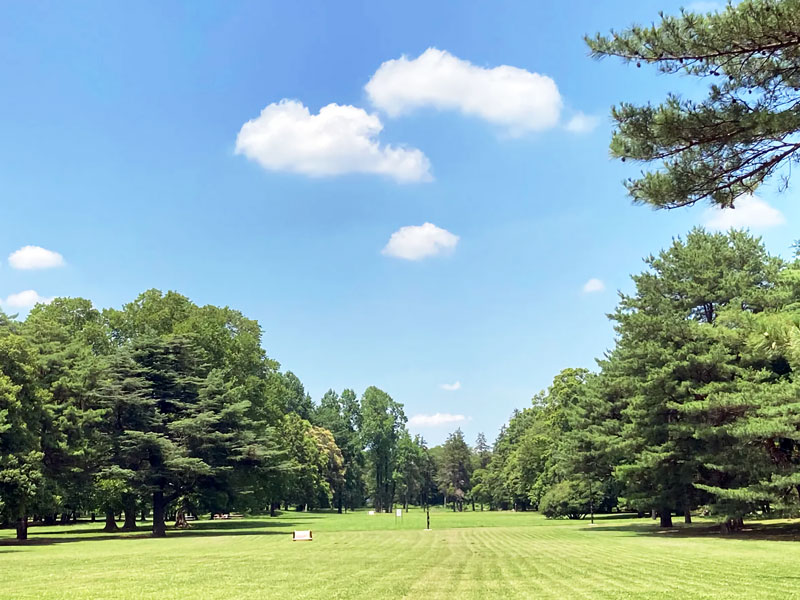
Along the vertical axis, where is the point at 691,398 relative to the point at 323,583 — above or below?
above

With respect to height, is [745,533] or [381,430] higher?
[381,430]

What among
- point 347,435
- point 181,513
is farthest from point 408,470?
point 181,513

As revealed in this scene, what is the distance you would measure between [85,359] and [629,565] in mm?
36490

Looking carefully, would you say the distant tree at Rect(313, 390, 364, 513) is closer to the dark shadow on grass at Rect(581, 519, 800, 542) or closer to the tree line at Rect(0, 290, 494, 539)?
the tree line at Rect(0, 290, 494, 539)

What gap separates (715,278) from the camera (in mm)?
33344

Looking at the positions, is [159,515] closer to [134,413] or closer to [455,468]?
[134,413]

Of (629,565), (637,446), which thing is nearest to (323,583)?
(629,565)

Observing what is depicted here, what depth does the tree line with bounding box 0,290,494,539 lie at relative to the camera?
33.2m

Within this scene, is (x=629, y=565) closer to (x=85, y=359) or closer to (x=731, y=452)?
(x=731, y=452)

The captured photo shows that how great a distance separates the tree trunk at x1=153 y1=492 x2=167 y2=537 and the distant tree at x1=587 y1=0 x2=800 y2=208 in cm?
3594

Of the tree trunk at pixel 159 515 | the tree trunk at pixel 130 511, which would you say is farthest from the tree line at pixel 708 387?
the tree trunk at pixel 130 511

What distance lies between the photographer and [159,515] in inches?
1551

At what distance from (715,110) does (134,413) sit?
38070 mm

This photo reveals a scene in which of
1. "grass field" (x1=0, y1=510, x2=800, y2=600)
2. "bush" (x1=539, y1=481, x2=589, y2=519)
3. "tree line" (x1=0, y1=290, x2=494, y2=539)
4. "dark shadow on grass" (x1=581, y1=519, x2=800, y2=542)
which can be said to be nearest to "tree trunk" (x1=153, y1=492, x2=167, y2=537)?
"tree line" (x1=0, y1=290, x2=494, y2=539)
